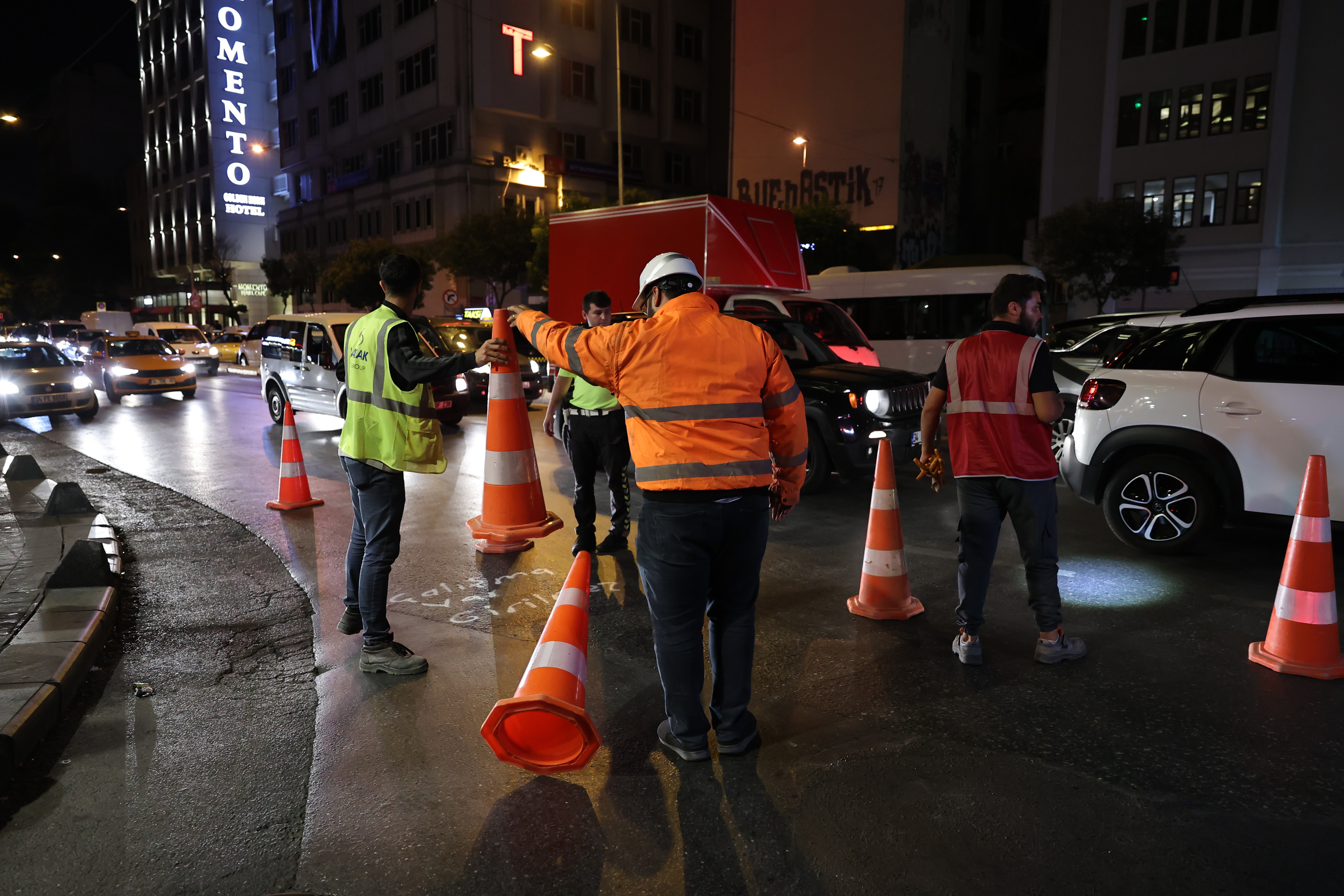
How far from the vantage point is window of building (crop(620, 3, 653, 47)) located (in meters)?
52.3

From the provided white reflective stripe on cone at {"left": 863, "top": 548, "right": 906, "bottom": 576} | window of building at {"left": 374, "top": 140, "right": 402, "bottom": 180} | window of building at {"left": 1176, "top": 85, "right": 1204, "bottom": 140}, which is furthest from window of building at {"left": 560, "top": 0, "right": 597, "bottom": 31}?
white reflective stripe on cone at {"left": 863, "top": 548, "right": 906, "bottom": 576}

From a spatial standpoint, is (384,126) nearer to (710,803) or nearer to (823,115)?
(823,115)

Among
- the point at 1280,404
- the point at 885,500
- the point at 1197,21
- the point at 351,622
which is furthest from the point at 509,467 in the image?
the point at 1197,21

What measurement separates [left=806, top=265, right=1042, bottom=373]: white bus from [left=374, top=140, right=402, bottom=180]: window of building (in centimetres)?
3873

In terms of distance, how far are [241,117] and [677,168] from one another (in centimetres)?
3937

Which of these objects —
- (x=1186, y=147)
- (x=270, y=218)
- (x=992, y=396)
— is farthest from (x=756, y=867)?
(x=270, y=218)

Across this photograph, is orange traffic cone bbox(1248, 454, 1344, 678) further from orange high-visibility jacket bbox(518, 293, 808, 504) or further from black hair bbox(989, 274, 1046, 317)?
orange high-visibility jacket bbox(518, 293, 808, 504)

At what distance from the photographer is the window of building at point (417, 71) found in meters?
46.8

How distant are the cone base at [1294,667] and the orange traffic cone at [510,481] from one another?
4409mm

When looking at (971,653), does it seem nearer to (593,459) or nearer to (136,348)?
(593,459)

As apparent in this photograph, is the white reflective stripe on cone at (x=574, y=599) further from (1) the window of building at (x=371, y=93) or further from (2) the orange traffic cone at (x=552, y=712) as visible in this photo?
(1) the window of building at (x=371, y=93)

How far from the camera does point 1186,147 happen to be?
108 feet

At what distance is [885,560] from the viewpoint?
5.06 m

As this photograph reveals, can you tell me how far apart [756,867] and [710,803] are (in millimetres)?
390
